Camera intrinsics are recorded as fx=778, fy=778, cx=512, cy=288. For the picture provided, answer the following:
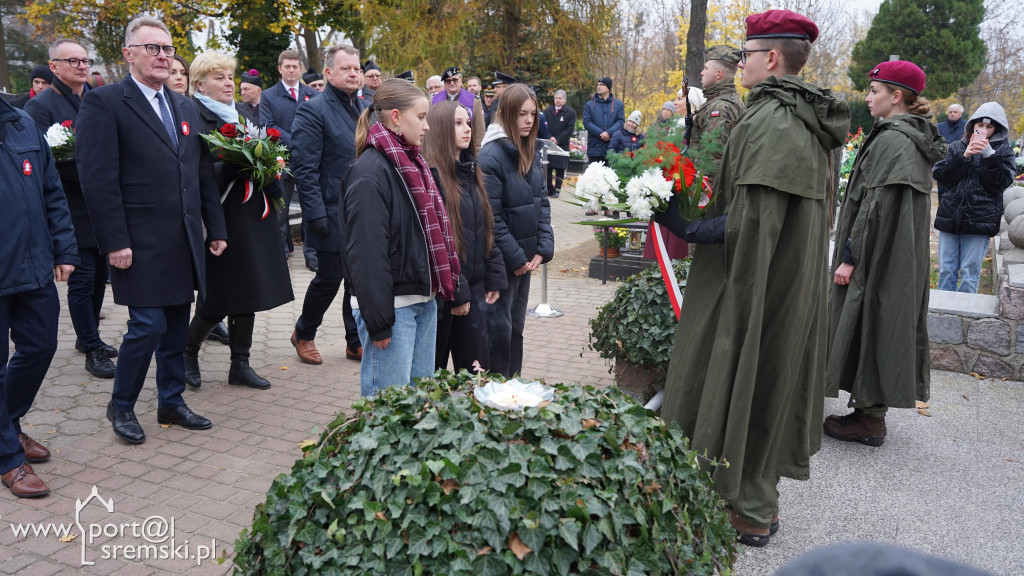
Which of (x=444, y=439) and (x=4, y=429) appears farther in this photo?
(x=4, y=429)

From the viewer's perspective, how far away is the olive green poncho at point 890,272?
4.64 meters

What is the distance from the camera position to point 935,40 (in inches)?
1261

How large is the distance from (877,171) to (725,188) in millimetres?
1835

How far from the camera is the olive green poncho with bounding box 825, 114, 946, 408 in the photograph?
15.2ft

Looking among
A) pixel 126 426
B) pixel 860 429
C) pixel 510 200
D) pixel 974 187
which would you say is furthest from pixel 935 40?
pixel 126 426

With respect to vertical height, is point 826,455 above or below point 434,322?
below

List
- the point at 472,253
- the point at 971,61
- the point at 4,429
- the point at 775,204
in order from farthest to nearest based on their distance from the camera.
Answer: the point at 971,61, the point at 472,253, the point at 4,429, the point at 775,204

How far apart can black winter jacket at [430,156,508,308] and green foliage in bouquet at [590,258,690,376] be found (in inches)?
37.4

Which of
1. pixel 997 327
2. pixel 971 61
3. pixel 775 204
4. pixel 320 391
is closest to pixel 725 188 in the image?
pixel 775 204

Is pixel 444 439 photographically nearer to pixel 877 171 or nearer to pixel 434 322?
pixel 434 322

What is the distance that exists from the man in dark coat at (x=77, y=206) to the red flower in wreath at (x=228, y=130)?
1.49 m

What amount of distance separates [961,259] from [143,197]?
7.41m

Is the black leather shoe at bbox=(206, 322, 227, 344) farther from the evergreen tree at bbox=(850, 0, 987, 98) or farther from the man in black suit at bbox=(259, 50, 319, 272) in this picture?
the evergreen tree at bbox=(850, 0, 987, 98)

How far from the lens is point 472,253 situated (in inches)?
175
